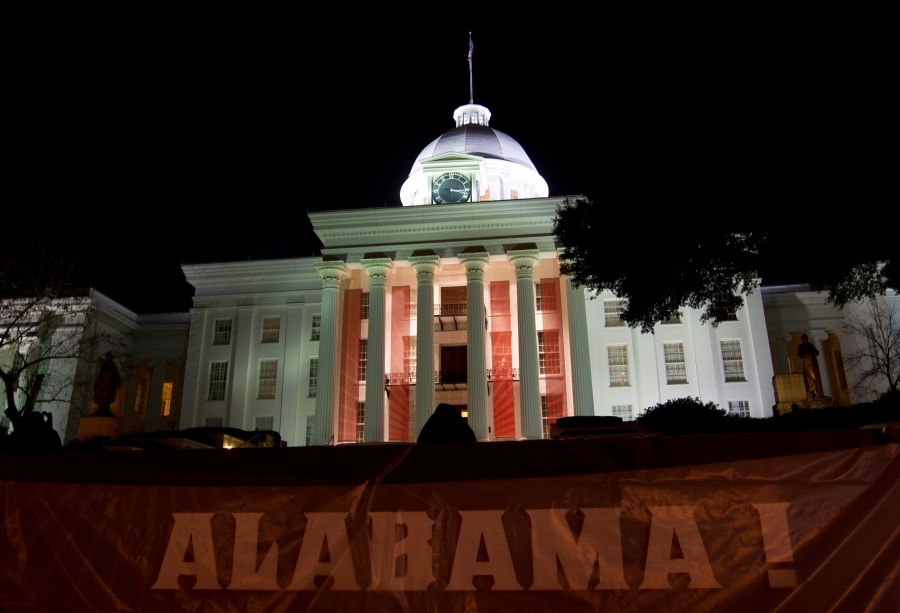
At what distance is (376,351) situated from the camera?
100 ft

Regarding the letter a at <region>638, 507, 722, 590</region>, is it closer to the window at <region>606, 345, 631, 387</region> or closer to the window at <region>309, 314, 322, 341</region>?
the window at <region>606, 345, 631, 387</region>

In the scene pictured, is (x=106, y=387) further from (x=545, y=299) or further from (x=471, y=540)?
(x=471, y=540)

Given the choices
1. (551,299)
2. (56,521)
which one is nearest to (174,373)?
(551,299)

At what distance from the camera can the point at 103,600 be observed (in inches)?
204

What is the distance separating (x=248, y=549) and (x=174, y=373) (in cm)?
3681

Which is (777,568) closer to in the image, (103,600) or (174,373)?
(103,600)

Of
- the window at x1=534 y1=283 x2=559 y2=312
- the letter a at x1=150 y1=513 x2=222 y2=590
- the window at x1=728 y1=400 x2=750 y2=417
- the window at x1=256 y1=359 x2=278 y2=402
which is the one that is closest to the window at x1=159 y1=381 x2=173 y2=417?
the window at x1=256 y1=359 x2=278 y2=402

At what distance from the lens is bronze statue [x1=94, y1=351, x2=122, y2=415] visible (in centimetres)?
2283

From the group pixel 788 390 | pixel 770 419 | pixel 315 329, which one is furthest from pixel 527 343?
pixel 770 419

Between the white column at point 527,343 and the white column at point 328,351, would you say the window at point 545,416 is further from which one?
the white column at point 328,351

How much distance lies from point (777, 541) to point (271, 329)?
33750 mm

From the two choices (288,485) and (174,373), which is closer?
(288,485)

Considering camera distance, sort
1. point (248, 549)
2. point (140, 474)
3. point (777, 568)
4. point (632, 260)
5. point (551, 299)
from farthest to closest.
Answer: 1. point (551, 299)
2. point (632, 260)
3. point (140, 474)
4. point (248, 549)
5. point (777, 568)

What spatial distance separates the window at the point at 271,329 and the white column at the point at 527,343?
13314 millimetres
